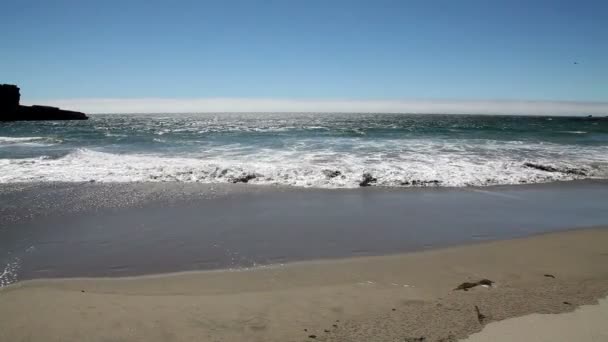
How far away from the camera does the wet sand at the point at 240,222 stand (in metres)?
5.05

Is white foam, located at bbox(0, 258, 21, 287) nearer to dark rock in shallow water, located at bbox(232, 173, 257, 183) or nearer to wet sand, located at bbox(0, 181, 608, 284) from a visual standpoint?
wet sand, located at bbox(0, 181, 608, 284)

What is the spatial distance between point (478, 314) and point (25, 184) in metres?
11.2

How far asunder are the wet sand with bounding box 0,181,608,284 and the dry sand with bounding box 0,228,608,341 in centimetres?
48

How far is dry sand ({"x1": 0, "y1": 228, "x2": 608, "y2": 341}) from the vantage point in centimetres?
314

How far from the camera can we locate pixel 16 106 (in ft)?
235

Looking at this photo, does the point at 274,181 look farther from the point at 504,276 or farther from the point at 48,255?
the point at 504,276

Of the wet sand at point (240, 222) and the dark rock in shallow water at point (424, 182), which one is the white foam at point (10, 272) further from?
the dark rock in shallow water at point (424, 182)

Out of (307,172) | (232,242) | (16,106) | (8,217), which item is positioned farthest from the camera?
(16,106)

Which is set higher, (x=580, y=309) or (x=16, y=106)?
(x=16, y=106)

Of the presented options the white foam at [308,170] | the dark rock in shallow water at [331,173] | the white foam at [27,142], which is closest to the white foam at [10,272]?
the white foam at [308,170]

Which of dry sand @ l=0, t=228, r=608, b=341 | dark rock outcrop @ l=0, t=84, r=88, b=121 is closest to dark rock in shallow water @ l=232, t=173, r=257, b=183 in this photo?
dry sand @ l=0, t=228, r=608, b=341

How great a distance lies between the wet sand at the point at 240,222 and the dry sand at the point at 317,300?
1.57ft

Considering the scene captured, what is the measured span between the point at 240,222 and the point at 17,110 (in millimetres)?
85085

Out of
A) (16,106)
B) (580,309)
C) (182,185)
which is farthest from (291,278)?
(16,106)
